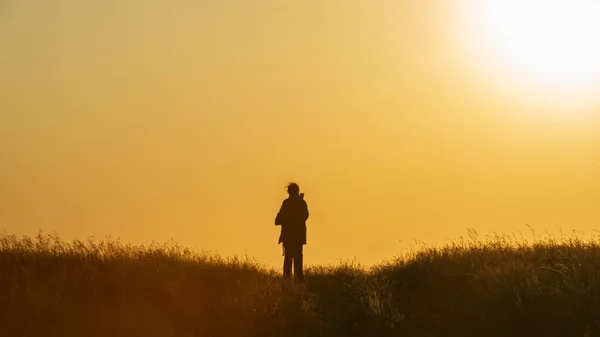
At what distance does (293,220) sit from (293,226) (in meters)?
0.12

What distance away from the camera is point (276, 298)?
39.2 feet

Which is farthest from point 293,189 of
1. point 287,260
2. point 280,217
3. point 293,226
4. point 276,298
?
point 276,298

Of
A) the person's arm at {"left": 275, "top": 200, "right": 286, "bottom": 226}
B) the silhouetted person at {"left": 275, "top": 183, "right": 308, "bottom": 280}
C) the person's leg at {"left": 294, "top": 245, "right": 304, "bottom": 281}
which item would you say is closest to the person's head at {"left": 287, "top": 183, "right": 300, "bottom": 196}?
the silhouetted person at {"left": 275, "top": 183, "right": 308, "bottom": 280}

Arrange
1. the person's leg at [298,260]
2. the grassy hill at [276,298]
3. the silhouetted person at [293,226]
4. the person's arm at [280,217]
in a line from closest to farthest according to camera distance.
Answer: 1. the grassy hill at [276,298]
2. the person's leg at [298,260]
3. the silhouetted person at [293,226]
4. the person's arm at [280,217]

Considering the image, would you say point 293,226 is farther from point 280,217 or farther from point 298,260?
point 298,260

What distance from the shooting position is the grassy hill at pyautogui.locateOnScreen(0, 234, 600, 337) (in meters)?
10.5

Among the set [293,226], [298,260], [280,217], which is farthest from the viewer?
[280,217]

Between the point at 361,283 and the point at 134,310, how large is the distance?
4.60 meters

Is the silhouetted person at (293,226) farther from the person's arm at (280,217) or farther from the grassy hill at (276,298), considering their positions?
the grassy hill at (276,298)

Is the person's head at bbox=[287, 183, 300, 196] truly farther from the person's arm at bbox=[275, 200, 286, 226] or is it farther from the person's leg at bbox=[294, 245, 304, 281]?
the person's leg at bbox=[294, 245, 304, 281]

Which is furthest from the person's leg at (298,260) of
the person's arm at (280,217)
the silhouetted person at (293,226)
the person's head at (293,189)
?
the person's head at (293,189)

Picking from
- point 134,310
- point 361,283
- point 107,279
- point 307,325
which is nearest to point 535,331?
point 307,325

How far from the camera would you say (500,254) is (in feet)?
49.6

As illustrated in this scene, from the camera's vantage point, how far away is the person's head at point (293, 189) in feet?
53.9
